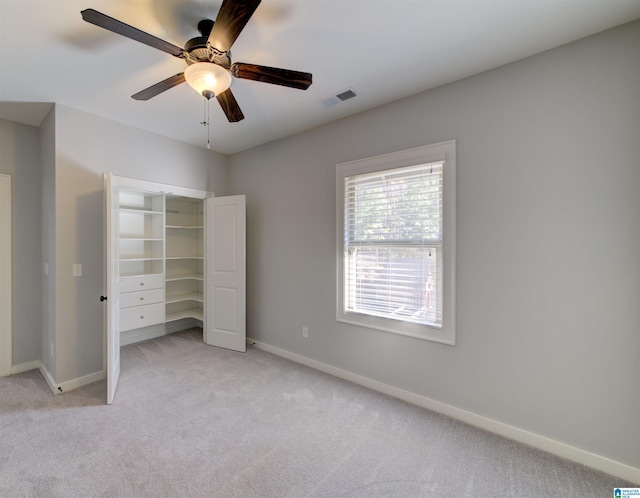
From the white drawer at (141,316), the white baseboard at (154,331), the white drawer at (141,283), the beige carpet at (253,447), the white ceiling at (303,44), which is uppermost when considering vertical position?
the white ceiling at (303,44)

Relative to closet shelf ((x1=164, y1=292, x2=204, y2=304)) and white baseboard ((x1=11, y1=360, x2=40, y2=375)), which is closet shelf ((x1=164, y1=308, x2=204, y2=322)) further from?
white baseboard ((x1=11, y1=360, x2=40, y2=375))

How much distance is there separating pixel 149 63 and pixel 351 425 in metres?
3.18

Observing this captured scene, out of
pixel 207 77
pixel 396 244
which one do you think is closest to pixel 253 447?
pixel 396 244

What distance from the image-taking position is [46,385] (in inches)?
114

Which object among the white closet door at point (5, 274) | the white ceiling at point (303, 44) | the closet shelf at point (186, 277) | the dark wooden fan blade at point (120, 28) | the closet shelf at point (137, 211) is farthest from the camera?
the closet shelf at point (186, 277)

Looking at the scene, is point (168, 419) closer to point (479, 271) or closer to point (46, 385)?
point (46, 385)

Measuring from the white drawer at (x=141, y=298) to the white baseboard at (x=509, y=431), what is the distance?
2.63 m

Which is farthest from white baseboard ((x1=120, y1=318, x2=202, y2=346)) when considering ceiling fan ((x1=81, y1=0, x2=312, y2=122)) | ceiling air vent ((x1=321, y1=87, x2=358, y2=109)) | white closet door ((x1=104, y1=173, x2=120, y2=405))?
ceiling air vent ((x1=321, y1=87, x2=358, y2=109))

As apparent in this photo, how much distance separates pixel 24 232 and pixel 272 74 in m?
3.44

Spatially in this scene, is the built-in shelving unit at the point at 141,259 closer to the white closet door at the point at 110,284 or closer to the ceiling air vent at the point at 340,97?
the white closet door at the point at 110,284

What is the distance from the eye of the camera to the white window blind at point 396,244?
8.09 feet

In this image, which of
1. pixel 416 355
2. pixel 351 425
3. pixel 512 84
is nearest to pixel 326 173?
pixel 512 84

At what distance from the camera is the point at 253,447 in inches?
79.0

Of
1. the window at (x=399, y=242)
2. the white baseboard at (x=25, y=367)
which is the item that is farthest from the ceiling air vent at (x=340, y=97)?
the white baseboard at (x=25, y=367)
